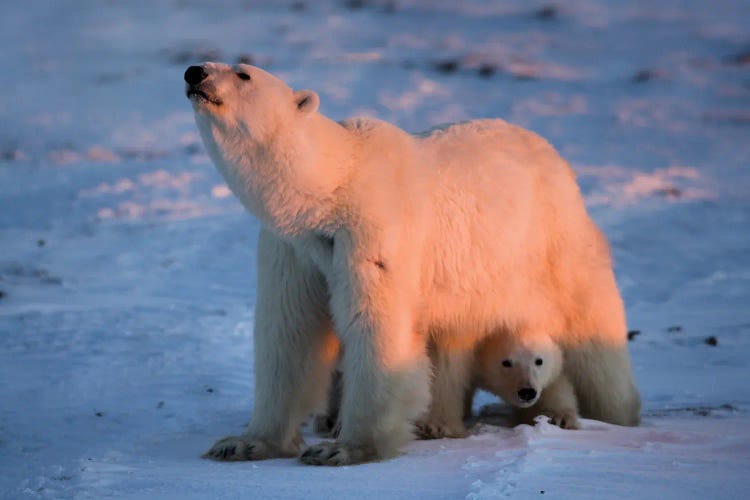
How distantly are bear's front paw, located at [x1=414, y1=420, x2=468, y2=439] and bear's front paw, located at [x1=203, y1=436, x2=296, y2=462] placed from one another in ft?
2.18

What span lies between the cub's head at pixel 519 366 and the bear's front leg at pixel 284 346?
32.1 inches

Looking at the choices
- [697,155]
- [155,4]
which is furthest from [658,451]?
[155,4]

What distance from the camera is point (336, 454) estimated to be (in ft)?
13.9

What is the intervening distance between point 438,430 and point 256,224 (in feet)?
17.5

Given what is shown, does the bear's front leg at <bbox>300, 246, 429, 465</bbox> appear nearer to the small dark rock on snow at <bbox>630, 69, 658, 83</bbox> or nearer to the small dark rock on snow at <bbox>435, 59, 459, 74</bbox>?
the small dark rock on snow at <bbox>630, 69, 658, 83</bbox>

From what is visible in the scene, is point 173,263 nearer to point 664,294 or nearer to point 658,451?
point 664,294

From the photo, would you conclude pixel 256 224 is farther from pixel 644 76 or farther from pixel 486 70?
pixel 644 76

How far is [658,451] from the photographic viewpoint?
420 centimetres

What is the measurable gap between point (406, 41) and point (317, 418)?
12654mm

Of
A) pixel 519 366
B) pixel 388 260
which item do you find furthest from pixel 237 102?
pixel 519 366

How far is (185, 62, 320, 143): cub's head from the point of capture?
162 inches

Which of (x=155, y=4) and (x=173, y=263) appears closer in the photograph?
(x=173, y=263)

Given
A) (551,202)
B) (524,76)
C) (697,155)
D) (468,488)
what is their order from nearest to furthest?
(468,488)
(551,202)
(697,155)
(524,76)

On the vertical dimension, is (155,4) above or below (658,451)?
above
